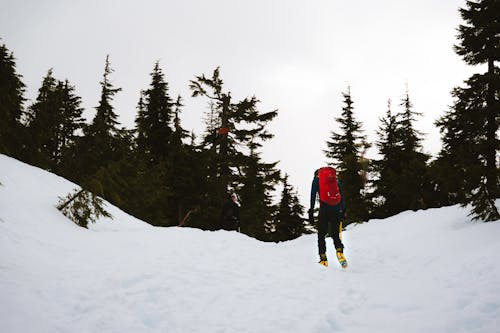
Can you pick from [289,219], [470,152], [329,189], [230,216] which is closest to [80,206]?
[230,216]

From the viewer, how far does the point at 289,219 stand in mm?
42656

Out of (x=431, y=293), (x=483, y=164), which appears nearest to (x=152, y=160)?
(x=483, y=164)

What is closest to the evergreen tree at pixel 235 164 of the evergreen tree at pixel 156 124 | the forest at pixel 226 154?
the forest at pixel 226 154

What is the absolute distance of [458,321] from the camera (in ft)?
11.9

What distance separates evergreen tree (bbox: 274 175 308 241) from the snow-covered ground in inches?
1316

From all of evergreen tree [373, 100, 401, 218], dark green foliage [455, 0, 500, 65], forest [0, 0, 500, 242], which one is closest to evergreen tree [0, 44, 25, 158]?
forest [0, 0, 500, 242]

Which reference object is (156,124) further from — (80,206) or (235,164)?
(80,206)

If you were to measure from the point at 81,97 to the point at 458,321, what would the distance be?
3706 centimetres

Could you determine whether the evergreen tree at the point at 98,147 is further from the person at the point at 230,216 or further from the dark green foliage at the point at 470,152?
the dark green foliage at the point at 470,152

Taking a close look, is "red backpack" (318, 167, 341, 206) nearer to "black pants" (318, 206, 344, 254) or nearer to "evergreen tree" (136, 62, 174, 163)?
"black pants" (318, 206, 344, 254)

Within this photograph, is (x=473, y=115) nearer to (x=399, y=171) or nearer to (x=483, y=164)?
(x=483, y=164)

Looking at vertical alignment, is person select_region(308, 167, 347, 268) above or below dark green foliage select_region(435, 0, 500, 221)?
below

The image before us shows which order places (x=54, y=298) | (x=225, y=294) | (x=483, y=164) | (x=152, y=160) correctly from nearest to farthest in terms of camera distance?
(x=54, y=298), (x=225, y=294), (x=483, y=164), (x=152, y=160)

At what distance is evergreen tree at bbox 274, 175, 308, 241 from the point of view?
1642 inches
